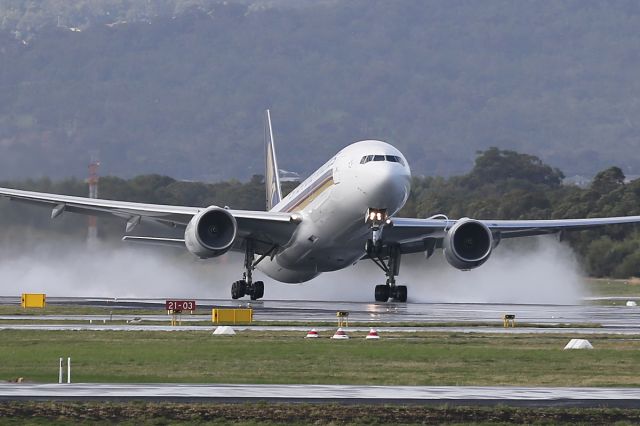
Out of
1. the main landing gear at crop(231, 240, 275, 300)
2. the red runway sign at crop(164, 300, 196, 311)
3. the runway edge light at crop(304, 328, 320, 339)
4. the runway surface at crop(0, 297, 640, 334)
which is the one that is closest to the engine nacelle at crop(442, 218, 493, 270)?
the runway surface at crop(0, 297, 640, 334)

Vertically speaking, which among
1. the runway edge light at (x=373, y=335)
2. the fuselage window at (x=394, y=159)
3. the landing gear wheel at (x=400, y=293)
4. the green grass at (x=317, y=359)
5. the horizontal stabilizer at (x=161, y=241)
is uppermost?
the fuselage window at (x=394, y=159)

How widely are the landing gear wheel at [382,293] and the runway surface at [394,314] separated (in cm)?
128

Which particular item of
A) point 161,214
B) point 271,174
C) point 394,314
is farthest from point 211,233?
point 271,174

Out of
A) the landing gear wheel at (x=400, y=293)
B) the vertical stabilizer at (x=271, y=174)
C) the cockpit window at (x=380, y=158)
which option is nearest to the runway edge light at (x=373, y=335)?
the cockpit window at (x=380, y=158)

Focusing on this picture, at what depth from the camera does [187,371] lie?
27.2 meters

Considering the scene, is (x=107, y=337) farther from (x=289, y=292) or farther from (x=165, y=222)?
(x=289, y=292)

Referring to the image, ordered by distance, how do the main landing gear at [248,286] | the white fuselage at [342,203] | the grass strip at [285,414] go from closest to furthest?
the grass strip at [285,414] < the white fuselage at [342,203] < the main landing gear at [248,286]

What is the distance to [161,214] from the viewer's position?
55438 millimetres

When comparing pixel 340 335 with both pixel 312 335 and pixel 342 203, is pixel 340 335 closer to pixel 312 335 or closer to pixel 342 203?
pixel 312 335

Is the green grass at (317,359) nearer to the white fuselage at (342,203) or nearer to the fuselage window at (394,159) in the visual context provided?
the white fuselage at (342,203)

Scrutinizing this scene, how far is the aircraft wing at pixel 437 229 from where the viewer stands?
54906mm

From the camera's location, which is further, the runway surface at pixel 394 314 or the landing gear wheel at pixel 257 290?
the landing gear wheel at pixel 257 290

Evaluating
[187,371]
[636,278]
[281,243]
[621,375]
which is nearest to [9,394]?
[187,371]

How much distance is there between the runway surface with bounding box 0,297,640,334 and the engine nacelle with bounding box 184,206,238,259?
1954 mm
